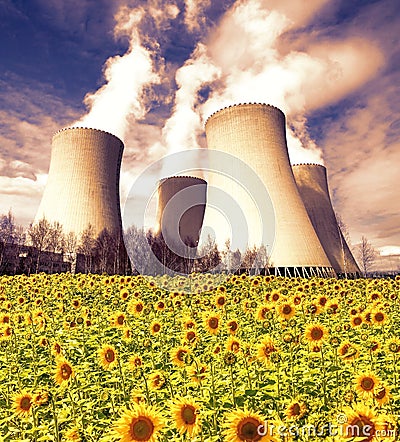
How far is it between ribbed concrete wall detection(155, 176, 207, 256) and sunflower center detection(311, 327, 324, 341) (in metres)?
27.3

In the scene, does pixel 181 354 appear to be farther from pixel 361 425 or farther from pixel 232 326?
pixel 361 425

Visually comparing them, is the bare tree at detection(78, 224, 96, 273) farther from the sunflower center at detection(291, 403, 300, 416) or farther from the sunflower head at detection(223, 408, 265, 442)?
the sunflower head at detection(223, 408, 265, 442)

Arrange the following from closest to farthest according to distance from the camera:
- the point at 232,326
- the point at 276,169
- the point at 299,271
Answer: the point at 232,326 < the point at 276,169 < the point at 299,271

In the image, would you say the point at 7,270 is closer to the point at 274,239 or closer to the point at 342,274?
the point at 274,239

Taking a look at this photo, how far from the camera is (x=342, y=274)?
96.5 ft

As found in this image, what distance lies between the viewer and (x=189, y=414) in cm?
133

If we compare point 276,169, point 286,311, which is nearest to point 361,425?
point 286,311

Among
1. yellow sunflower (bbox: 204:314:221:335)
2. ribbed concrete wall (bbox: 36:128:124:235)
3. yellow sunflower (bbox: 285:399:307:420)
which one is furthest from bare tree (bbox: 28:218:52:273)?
yellow sunflower (bbox: 285:399:307:420)

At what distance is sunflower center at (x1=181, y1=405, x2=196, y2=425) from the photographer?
1321mm

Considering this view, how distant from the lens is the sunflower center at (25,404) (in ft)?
5.76

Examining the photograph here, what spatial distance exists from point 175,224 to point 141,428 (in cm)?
2992

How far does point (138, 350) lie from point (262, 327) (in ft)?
4.33

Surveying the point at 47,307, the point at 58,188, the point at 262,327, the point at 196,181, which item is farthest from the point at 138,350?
the point at 196,181

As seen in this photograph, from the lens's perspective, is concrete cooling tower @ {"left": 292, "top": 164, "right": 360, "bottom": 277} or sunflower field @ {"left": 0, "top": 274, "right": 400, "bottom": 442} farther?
concrete cooling tower @ {"left": 292, "top": 164, "right": 360, "bottom": 277}
